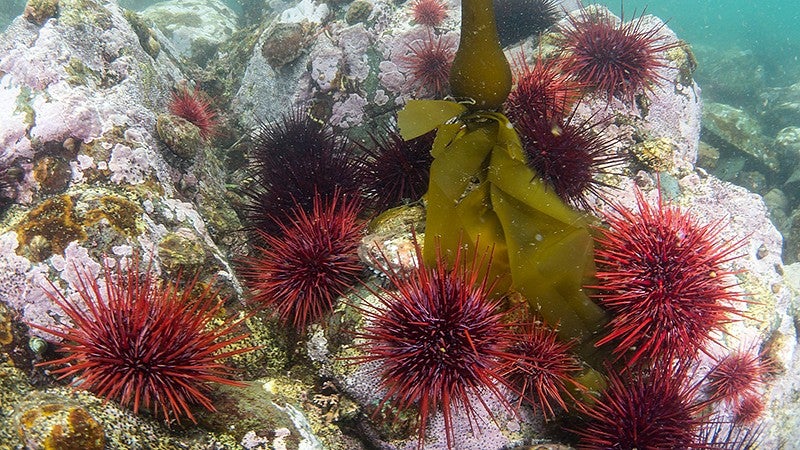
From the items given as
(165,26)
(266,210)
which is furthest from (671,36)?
(165,26)

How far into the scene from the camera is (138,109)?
4.41 metres

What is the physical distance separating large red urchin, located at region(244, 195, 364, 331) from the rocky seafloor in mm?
271

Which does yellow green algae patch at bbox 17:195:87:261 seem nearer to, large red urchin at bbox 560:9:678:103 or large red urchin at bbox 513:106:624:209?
large red urchin at bbox 513:106:624:209

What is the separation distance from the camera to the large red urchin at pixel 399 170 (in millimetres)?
3908

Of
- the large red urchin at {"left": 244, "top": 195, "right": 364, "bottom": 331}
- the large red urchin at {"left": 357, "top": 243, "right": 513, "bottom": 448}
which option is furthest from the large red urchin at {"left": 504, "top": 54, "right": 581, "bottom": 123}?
the large red urchin at {"left": 357, "top": 243, "right": 513, "bottom": 448}

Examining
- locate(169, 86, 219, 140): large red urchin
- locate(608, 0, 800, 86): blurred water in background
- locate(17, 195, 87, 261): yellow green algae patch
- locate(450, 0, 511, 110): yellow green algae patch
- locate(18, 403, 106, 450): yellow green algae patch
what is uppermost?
locate(608, 0, 800, 86): blurred water in background

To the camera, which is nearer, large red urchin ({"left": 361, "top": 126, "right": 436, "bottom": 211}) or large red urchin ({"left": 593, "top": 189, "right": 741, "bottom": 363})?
large red urchin ({"left": 593, "top": 189, "right": 741, "bottom": 363})

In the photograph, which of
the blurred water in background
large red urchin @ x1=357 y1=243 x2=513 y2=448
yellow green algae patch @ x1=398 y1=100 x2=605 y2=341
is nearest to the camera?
large red urchin @ x1=357 y1=243 x2=513 y2=448

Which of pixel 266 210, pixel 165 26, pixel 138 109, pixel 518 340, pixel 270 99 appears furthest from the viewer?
pixel 165 26

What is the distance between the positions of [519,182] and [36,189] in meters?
3.55

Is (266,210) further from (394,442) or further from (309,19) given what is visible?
(309,19)

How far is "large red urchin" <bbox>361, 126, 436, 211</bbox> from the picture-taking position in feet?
12.8

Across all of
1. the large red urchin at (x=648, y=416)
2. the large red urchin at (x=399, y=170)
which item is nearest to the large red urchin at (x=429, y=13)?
the large red urchin at (x=399, y=170)

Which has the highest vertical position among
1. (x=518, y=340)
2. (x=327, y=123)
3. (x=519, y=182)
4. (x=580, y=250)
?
(x=327, y=123)
